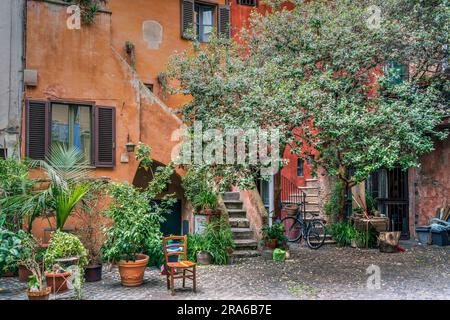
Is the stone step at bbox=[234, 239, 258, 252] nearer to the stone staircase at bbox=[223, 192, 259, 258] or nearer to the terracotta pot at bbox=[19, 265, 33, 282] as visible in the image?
the stone staircase at bbox=[223, 192, 259, 258]

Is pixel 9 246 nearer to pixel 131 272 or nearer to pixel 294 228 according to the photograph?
pixel 131 272

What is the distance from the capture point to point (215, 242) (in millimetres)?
10398

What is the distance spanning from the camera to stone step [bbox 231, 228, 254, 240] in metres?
11.5

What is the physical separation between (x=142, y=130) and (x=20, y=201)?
149 inches

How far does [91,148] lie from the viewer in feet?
35.6

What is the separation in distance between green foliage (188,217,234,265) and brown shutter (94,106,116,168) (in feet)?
9.23

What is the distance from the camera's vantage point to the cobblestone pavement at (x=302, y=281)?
7590mm

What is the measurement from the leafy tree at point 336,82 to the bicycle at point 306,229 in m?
2.20

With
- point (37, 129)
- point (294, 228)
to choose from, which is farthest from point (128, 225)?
point (294, 228)

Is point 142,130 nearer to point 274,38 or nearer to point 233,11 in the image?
point 274,38

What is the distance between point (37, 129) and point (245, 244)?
576 cm

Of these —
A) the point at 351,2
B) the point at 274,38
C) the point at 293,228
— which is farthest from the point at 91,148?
the point at 351,2

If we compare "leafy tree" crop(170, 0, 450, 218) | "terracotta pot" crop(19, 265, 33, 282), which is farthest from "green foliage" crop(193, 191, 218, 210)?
"terracotta pot" crop(19, 265, 33, 282)

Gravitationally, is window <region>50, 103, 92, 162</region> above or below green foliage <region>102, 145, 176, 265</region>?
above
